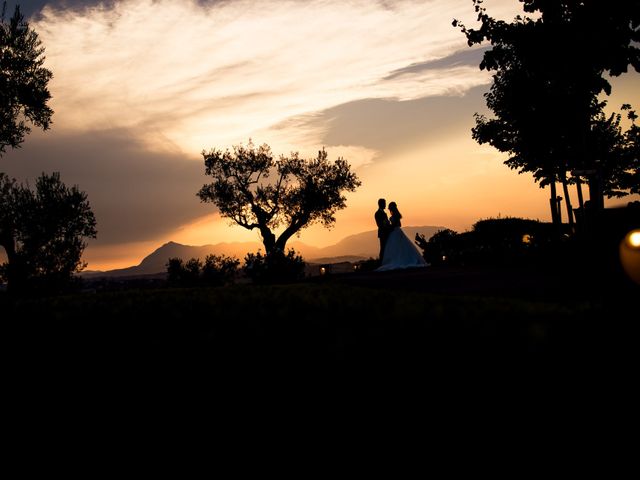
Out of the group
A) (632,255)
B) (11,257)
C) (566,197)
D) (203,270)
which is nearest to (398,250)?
(203,270)

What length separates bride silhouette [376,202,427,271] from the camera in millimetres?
19812

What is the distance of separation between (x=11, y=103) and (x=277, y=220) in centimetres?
2545

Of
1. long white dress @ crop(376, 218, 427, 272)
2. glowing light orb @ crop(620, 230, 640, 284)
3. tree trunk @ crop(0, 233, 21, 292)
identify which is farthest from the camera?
tree trunk @ crop(0, 233, 21, 292)

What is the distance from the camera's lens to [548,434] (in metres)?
2.00

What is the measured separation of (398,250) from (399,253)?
0.15m

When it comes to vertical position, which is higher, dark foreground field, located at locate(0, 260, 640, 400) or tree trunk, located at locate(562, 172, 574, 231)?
tree trunk, located at locate(562, 172, 574, 231)

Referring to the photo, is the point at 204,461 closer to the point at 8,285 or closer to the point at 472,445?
the point at 472,445

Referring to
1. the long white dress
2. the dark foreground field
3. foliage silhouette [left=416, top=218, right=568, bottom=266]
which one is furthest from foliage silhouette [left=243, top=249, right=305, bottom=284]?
the dark foreground field

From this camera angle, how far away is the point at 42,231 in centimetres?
2667

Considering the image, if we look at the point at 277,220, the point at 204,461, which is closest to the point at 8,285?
the point at 277,220

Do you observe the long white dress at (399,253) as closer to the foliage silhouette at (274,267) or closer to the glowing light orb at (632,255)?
the foliage silhouette at (274,267)

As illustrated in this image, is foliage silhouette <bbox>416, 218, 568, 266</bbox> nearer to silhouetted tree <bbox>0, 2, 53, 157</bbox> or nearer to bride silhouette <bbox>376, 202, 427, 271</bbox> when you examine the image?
bride silhouette <bbox>376, 202, 427, 271</bbox>

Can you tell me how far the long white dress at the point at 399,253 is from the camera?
19.8 metres

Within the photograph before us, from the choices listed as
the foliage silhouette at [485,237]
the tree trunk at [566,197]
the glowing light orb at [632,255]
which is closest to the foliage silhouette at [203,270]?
the foliage silhouette at [485,237]
